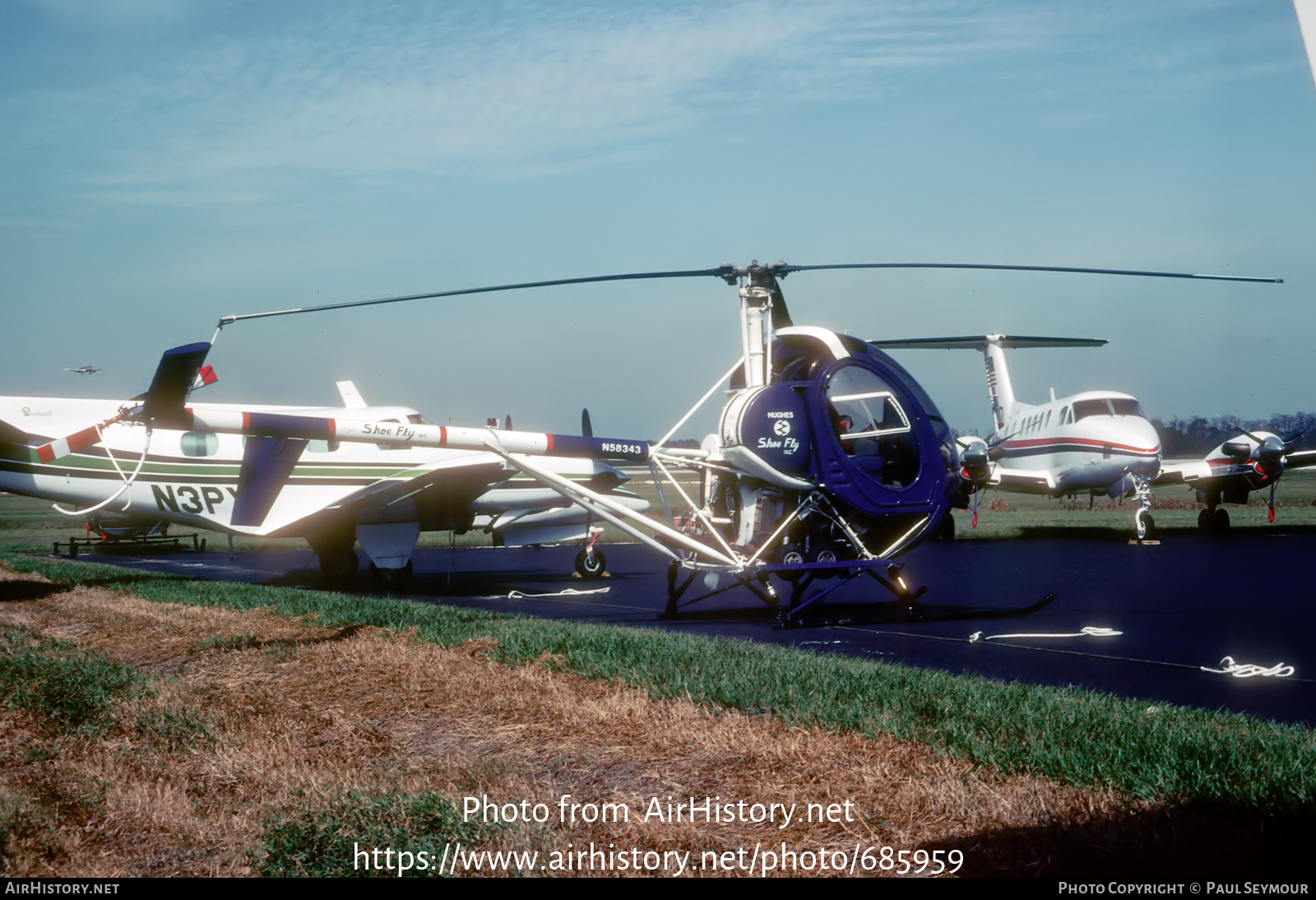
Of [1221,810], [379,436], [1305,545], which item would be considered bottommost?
[1305,545]

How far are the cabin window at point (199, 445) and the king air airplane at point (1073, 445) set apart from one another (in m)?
14.1

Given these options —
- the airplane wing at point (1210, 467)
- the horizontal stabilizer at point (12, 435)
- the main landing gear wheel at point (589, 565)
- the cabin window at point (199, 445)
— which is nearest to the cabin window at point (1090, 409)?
the airplane wing at point (1210, 467)

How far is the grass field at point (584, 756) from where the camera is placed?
3.46 m

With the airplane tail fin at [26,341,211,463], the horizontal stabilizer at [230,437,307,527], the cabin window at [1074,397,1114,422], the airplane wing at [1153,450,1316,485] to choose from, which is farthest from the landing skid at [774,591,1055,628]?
the airplane wing at [1153,450,1316,485]

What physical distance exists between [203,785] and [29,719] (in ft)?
6.30

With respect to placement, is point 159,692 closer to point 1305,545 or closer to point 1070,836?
point 1070,836

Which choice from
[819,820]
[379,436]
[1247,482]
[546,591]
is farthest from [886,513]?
[1247,482]

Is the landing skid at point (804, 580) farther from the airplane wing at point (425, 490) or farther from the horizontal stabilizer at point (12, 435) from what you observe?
the horizontal stabilizer at point (12, 435)

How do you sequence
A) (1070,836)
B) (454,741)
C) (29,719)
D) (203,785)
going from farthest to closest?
(29,719), (454,741), (203,785), (1070,836)

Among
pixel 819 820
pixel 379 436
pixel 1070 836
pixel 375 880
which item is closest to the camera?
pixel 375 880

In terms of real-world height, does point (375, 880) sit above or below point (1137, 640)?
above

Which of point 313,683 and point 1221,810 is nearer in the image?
point 1221,810

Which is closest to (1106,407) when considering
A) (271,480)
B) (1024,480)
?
(1024,480)

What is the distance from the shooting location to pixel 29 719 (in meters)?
5.40
